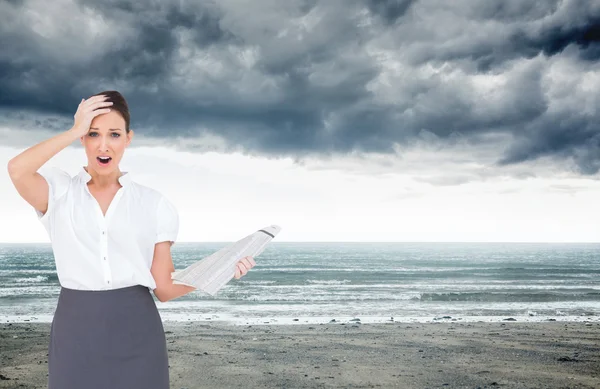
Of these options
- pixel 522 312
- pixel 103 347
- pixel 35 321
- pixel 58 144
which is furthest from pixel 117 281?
pixel 522 312

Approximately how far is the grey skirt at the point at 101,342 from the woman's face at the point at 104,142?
0.49 m

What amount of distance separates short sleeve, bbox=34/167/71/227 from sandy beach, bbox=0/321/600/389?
5.45 meters

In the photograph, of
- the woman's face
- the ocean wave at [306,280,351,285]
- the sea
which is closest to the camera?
the woman's face

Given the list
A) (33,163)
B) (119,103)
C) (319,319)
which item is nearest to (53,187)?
(33,163)

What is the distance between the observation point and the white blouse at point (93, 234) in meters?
1.95

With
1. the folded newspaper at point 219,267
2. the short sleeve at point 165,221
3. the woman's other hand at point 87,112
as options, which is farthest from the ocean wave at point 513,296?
the woman's other hand at point 87,112

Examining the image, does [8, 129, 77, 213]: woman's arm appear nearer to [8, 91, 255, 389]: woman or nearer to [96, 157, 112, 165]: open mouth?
[8, 91, 255, 389]: woman

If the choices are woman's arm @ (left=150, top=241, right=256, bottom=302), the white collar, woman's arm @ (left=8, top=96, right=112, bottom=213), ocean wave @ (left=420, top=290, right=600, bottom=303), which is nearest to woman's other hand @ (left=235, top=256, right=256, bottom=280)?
woman's arm @ (left=150, top=241, right=256, bottom=302)

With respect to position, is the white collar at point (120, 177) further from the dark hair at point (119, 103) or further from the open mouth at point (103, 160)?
the dark hair at point (119, 103)

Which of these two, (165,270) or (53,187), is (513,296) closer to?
(165,270)

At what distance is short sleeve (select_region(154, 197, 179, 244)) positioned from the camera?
2.13 metres

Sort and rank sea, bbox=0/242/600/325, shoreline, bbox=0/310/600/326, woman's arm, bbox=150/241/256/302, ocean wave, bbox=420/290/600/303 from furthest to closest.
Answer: ocean wave, bbox=420/290/600/303 → sea, bbox=0/242/600/325 → shoreline, bbox=0/310/600/326 → woman's arm, bbox=150/241/256/302

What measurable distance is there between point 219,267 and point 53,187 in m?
0.69

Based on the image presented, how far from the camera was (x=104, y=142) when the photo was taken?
2025mm
